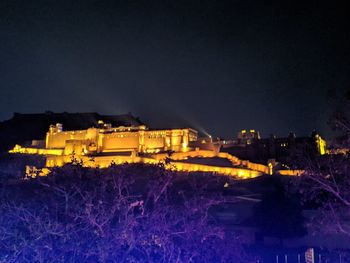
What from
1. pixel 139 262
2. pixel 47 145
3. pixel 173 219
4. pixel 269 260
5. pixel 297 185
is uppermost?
pixel 47 145

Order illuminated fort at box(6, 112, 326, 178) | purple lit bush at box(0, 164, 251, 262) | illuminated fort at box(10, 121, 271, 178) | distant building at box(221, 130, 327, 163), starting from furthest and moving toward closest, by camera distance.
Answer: distant building at box(221, 130, 327, 163)
illuminated fort at box(10, 121, 271, 178)
illuminated fort at box(6, 112, 326, 178)
purple lit bush at box(0, 164, 251, 262)

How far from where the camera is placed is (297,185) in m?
12.5

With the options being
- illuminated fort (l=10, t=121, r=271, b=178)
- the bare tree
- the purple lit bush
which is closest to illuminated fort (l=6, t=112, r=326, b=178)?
illuminated fort (l=10, t=121, r=271, b=178)

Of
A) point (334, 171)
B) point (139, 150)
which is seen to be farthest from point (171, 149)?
point (334, 171)

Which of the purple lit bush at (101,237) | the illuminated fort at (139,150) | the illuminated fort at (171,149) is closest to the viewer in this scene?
the purple lit bush at (101,237)

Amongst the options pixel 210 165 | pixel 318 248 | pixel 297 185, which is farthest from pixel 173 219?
pixel 210 165

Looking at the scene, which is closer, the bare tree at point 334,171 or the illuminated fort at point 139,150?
the bare tree at point 334,171

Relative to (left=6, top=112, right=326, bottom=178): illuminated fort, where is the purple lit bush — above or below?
below

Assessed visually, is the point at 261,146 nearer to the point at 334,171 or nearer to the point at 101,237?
the point at 334,171

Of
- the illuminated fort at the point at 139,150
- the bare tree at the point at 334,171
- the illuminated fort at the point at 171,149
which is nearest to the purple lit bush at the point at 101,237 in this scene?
the bare tree at the point at 334,171

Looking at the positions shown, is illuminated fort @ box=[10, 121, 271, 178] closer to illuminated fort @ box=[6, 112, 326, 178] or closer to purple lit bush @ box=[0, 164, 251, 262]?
illuminated fort @ box=[6, 112, 326, 178]

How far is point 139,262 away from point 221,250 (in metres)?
3.05

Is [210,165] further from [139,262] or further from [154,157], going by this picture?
[139,262]

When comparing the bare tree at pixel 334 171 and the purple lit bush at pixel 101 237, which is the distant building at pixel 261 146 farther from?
the purple lit bush at pixel 101 237
